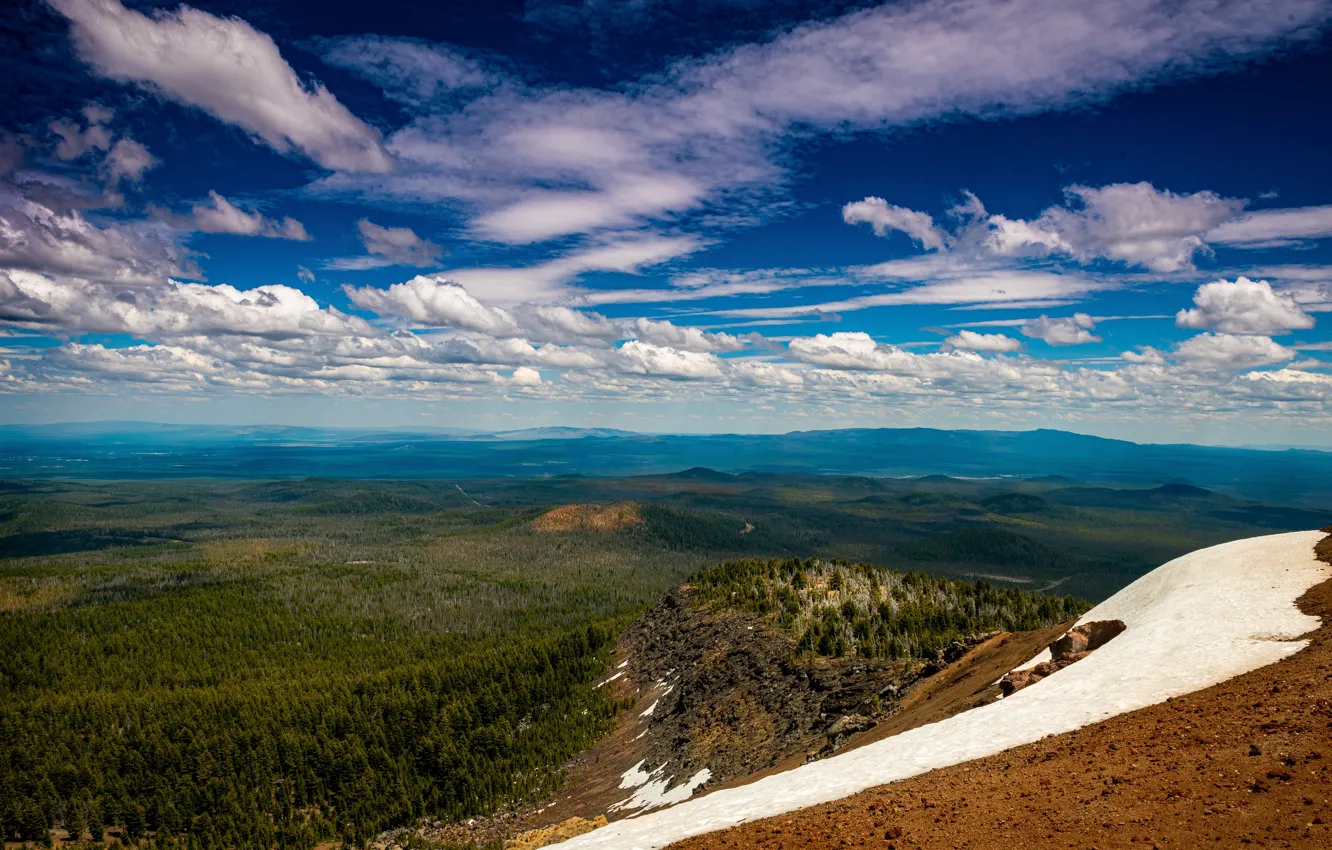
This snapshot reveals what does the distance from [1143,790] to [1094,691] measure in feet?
38.8

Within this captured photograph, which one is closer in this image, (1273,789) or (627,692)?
(1273,789)

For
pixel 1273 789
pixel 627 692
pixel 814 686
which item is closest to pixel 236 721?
pixel 627 692

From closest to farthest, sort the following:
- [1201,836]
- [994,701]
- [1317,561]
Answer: [1201,836] → [994,701] → [1317,561]

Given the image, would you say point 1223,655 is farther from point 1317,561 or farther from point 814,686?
point 814,686

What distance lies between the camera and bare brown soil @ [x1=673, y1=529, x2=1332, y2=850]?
16406mm

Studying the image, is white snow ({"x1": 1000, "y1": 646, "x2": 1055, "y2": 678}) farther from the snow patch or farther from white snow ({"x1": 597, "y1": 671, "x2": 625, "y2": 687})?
white snow ({"x1": 597, "y1": 671, "x2": 625, "y2": 687})

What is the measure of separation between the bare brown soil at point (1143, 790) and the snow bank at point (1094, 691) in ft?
5.43

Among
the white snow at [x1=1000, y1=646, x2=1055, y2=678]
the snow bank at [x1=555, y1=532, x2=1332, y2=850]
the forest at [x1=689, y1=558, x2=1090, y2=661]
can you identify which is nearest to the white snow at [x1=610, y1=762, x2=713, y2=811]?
the forest at [x1=689, y1=558, x2=1090, y2=661]

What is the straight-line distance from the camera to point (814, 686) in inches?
2611

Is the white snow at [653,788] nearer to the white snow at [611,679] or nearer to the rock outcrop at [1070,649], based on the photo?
the rock outcrop at [1070,649]

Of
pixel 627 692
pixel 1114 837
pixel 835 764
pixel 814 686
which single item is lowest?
pixel 627 692

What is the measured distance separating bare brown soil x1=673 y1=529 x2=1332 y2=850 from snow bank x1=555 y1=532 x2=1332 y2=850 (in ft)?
5.43

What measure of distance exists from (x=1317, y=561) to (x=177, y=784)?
158m

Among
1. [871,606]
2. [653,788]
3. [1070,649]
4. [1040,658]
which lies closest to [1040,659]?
[1040,658]
